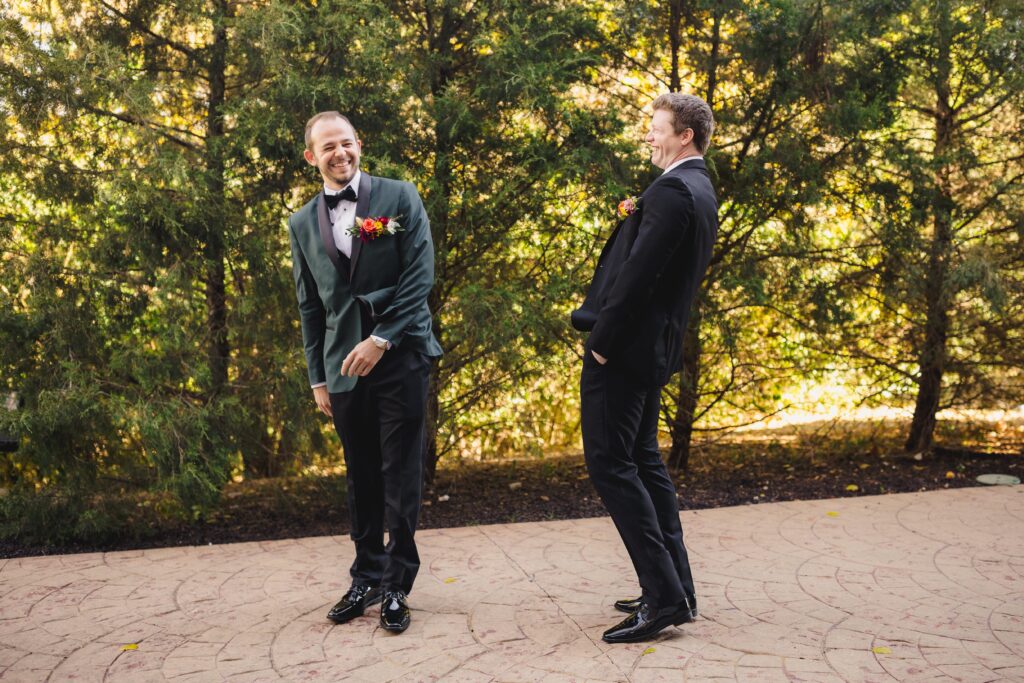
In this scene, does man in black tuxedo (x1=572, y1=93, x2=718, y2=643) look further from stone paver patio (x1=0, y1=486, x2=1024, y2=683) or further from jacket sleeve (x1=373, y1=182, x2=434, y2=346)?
jacket sleeve (x1=373, y1=182, x2=434, y2=346)

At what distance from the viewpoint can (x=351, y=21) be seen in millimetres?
4902

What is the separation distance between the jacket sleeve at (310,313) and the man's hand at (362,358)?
0.26 meters

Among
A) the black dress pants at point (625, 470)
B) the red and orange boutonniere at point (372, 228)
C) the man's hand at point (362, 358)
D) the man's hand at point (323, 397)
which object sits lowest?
the black dress pants at point (625, 470)

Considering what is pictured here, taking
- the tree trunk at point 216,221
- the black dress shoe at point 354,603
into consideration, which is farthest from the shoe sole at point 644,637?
the tree trunk at point 216,221

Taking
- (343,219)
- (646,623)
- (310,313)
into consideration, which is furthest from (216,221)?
(646,623)

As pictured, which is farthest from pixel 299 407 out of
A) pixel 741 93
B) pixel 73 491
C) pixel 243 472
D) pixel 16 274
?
pixel 741 93

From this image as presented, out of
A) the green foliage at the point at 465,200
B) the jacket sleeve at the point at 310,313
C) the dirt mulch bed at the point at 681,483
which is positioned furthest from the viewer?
the dirt mulch bed at the point at 681,483

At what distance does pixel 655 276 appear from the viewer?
3.16m

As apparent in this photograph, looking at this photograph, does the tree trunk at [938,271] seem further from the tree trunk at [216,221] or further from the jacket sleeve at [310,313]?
the tree trunk at [216,221]

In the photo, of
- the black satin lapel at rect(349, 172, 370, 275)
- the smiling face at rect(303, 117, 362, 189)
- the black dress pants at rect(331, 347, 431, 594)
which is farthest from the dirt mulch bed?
the smiling face at rect(303, 117, 362, 189)

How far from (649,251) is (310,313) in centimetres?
149

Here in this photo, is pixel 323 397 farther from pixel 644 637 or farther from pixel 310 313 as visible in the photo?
pixel 644 637

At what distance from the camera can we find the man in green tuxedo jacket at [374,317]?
354 cm

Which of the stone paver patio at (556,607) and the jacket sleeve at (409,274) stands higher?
the jacket sleeve at (409,274)
